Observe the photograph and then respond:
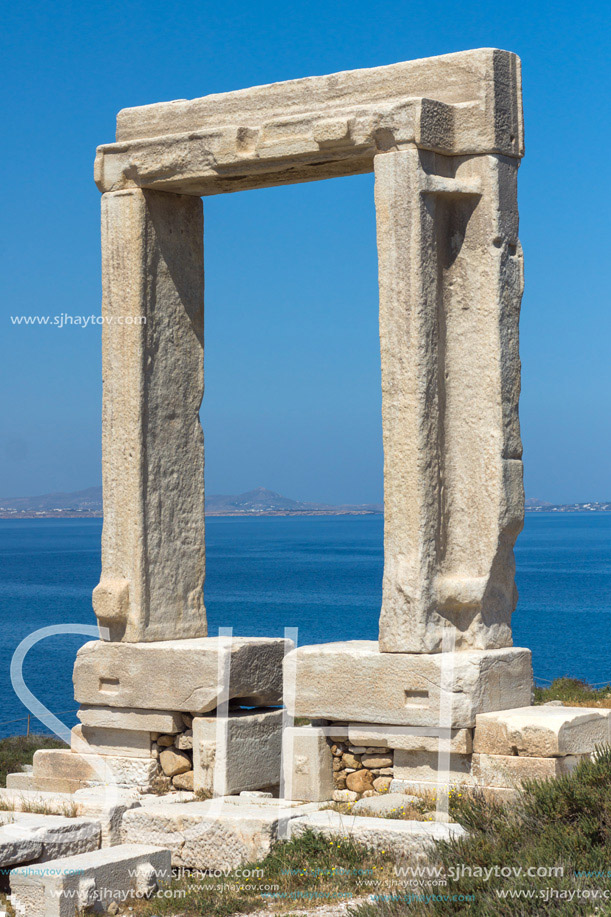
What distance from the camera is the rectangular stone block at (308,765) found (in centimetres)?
780

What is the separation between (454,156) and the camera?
25.7ft

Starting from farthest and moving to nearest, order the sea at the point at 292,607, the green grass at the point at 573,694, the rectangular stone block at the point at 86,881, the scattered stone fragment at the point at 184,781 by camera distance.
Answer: the sea at the point at 292,607, the green grass at the point at 573,694, the scattered stone fragment at the point at 184,781, the rectangular stone block at the point at 86,881

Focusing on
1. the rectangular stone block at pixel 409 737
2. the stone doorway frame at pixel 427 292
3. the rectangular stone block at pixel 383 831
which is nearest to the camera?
the rectangular stone block at pixel 383 831

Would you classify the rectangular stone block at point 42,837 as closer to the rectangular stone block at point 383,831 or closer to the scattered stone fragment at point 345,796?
the rectangular stone block at point 383,831

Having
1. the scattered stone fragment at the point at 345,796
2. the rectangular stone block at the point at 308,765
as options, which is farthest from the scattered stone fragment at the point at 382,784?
the rectangular stone block at the point at 308,765

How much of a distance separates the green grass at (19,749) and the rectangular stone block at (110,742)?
1465mm

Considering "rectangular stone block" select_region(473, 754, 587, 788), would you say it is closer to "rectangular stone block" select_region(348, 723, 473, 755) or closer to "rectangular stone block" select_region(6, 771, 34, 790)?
"rectangular stone block" select_region(348, 723, 473, 755)

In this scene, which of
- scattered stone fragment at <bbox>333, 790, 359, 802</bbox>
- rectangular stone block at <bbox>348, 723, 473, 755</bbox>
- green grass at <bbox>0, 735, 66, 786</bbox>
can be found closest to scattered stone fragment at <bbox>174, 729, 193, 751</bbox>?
scattered stone fragment at <bbox>333, 790, 359, 802</bbox>

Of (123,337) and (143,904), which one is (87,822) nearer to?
(143,904)

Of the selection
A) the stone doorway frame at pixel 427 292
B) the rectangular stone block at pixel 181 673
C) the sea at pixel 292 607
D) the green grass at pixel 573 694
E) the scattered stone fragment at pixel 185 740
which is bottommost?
the sea at pixel 292 607

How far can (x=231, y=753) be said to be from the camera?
8.14 m

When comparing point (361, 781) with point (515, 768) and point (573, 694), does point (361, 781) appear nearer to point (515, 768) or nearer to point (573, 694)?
point (515, 768)

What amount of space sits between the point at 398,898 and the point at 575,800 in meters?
1.10

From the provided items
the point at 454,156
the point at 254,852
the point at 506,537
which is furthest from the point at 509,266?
the point at 254,852
